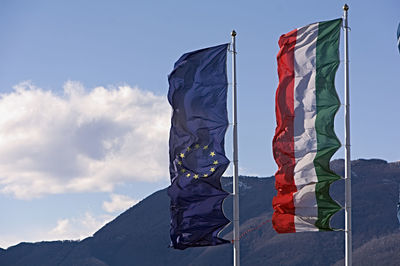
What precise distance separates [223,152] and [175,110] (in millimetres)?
2365

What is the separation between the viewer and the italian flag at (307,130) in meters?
26.1

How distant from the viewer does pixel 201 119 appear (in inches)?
1122

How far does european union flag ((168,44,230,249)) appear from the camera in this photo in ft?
92.4

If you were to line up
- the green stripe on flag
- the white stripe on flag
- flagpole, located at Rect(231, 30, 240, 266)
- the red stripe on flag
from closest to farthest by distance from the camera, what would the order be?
the green stripe on flag < the white stripe on flag < the red stripe on flag < flagpole, located at Rect(231, 30, 240, 266)

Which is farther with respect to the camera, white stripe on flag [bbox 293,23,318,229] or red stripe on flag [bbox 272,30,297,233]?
red stripe on flag [bbox 272,30,297,233]

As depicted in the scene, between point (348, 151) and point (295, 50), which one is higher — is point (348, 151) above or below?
below

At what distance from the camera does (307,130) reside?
2653 centimetres

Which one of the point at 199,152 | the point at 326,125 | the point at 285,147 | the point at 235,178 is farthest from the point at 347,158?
the point at 199,152

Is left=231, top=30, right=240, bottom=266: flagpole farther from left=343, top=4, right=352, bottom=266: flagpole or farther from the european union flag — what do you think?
left=343, top=4, right=352, bottom=266: flagpole


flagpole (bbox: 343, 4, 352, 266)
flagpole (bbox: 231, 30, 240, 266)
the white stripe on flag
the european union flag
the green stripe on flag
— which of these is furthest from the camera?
the european union flag

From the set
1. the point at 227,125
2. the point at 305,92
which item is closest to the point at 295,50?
the point at 305,92

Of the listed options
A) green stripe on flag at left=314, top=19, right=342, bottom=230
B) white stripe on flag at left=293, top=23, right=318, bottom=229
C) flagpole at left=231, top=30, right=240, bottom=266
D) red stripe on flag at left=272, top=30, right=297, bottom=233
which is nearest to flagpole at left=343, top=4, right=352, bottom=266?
green stripe on flag at left=314, top=19, right=342, bottom=230

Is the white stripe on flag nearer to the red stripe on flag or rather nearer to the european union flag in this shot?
the red stripe on flag

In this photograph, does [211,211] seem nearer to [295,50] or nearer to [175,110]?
[175,110]
